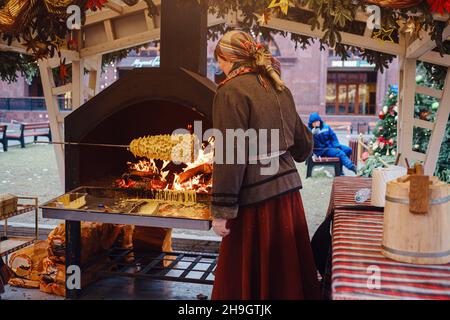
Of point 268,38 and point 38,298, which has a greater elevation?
point 268,38

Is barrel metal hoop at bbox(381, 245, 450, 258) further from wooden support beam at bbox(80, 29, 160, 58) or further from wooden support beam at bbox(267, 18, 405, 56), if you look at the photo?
wooden support beam at bbox(80, 29, 160, 58)

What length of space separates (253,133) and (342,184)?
1.56 meters

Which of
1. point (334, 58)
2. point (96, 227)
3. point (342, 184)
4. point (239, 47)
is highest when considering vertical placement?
point (334, 58)

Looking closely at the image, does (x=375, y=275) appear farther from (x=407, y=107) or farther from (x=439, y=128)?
(x=407, y=107)

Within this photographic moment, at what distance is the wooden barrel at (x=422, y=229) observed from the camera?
2.01 m

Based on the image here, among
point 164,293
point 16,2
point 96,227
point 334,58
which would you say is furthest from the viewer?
point 334,58

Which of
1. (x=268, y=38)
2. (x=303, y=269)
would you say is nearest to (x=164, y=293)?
(x=303, y=269)

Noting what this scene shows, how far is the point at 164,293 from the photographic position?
445 centimetres

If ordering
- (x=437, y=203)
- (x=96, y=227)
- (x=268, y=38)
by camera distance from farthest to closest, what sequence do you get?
(x=268, y=38) < (x=96, y=227) < (x=437, y=203)

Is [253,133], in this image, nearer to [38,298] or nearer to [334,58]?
[38,298]

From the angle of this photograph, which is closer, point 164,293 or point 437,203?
point 437,203

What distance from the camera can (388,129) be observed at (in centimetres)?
1014

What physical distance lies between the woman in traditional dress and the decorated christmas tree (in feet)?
24.1

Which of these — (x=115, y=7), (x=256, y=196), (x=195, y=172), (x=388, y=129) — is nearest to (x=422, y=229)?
(x=256, y=196)
